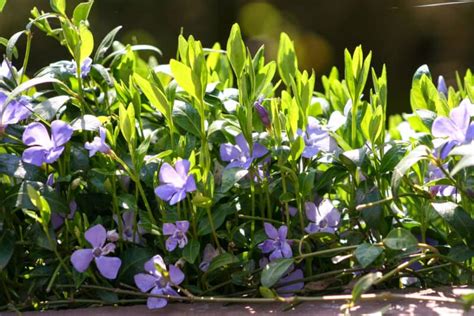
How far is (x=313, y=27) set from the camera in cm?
372

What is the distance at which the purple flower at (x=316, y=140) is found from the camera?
3.35 feet

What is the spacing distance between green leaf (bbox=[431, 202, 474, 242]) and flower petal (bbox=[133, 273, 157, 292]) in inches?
13.3

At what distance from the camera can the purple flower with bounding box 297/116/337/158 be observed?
Result: 1021 millimetres

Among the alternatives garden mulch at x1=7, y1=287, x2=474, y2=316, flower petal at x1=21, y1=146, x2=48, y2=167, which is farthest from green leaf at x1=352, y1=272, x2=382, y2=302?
flower petal at x1=21, y1=146, x2=48, y2=167

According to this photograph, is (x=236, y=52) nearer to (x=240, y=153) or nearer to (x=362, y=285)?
(x=240, y=153)

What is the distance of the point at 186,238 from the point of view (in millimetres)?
983

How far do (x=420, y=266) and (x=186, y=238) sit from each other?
0.96ft

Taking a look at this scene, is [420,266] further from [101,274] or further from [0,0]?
[0,0]

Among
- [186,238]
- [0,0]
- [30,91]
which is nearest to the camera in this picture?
[186,238]

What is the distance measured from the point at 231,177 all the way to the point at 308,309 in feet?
0.56

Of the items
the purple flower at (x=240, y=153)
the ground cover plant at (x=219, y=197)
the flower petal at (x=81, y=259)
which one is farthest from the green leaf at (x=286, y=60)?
the flower petal at (x=81, y=259)

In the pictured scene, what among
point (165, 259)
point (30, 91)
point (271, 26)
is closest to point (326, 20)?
point (271, 26)

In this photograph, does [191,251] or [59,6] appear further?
[59,6]

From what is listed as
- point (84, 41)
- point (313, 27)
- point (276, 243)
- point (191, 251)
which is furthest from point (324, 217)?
point (313, 27)
